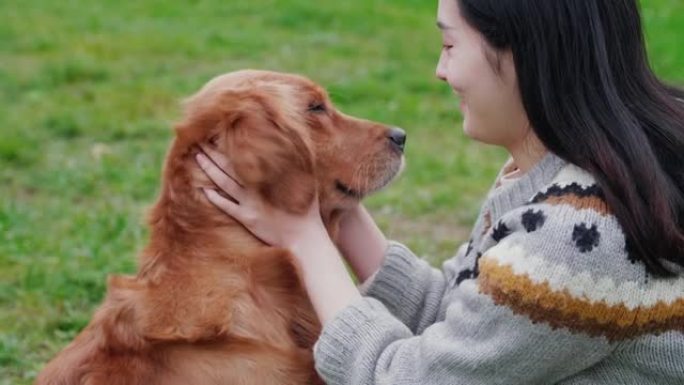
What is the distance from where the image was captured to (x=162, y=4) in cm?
1238

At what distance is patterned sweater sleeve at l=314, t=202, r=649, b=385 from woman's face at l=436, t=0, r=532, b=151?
254 mm

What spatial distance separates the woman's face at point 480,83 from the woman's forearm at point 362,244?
61 centimetres

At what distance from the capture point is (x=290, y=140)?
3129mm

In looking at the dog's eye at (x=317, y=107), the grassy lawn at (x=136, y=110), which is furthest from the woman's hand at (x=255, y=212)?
the grassy lawn at (x=136, y=110)

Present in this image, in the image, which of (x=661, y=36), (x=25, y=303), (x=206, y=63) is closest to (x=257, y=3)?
(x=206, y=63)

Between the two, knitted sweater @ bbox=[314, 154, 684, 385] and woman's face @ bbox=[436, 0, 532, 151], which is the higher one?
woman's face @ bbox=[436, 0, 532, 151]

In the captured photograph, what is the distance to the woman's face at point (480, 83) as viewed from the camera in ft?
9.54

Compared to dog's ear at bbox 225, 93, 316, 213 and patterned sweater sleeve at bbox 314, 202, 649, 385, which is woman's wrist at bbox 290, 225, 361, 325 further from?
patterned sweater sleeve at bbox 314, 202, 649, 385

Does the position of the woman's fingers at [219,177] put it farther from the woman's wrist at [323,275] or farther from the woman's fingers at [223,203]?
the woman's wrist at [323,275]

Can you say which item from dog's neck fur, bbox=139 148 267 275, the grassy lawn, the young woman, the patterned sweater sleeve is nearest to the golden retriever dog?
dog's neck fur, bbox=139 148 267 275

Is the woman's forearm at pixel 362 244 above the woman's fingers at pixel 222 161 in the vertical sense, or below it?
below

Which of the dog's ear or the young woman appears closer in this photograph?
the young woman

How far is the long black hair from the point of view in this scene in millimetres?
2727

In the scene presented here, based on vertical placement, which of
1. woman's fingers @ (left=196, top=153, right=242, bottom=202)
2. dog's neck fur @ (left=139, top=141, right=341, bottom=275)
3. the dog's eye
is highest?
the dog's eye
